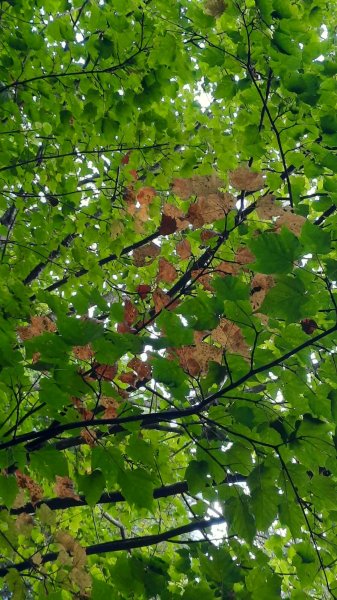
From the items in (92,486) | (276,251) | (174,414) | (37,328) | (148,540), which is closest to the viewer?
(276,251)

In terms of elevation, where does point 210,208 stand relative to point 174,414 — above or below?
above

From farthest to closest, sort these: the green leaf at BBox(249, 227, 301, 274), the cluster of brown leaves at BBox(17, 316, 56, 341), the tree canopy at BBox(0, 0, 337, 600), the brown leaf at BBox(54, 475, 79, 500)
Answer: the brown leaf at BBox(54, 475, 79, 500) < the cluster of brown leaves at BBox(17, 316, 56, 341) < the tree canopy at BBox(0, 0, 337, 600) < the green leaf at BBox(249, 227, 301, 274)

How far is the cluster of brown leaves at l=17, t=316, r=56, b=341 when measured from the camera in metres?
1.31

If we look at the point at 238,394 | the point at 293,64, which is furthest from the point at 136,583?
the point at 293,64

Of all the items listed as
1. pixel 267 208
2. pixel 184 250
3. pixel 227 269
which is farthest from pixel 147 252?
pixel 267 208

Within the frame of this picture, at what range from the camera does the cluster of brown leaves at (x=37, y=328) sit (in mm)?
1313

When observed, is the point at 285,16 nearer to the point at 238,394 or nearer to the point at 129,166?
the point at 129,166

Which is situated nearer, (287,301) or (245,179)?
(287,301)

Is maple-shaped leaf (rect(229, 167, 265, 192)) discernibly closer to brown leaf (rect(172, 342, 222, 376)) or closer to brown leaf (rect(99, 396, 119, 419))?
brown leaf (rect(172, 342, 222, 376))

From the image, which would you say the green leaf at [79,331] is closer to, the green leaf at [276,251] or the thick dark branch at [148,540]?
the green leaf at [276,251]

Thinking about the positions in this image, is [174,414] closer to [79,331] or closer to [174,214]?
[79,331]

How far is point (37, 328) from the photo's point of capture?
1.32m

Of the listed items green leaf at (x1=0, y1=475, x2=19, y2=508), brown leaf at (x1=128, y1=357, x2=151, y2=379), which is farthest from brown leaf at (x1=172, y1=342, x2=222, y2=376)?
green leaf at (x1=0, y1=475, x2=19, y2=508)

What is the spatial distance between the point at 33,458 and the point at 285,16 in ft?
5.41
